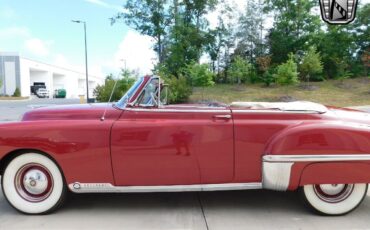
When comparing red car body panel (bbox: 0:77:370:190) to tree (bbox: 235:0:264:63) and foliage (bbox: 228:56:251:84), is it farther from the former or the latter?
tree (bbox: 235:0:264:63)

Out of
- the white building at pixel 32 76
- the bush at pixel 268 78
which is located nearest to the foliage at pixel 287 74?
the bush at pixel 268 78

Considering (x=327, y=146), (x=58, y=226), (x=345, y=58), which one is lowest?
(x=58, y=226)

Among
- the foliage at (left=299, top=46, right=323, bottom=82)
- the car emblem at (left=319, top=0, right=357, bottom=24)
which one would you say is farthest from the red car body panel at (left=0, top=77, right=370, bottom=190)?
the foliage at (left=299, top=46, right=323, bottom=82)

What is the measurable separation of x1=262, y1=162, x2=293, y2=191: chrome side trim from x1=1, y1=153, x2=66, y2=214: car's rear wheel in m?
2.04

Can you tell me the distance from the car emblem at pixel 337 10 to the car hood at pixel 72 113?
2.67 metres

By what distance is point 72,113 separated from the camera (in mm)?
4004

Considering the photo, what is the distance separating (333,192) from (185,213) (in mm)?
1505

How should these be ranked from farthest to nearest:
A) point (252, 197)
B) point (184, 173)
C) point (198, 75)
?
1. point (198, 75)
2. point (252, 197)
3. point (184, 173)

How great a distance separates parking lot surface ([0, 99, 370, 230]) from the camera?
11.4 feet

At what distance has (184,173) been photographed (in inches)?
146

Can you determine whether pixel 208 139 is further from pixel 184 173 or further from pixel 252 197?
pixel 252 197

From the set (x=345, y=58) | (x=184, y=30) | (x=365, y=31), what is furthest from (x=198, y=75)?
(x=365, y=31)

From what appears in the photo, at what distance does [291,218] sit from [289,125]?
2.98 ft

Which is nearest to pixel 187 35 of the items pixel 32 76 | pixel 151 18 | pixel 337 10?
pixel 151 18
